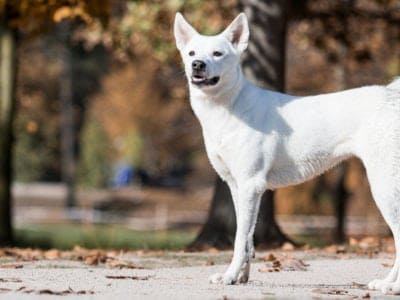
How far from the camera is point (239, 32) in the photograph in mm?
9523

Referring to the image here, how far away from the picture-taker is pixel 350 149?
9305 millimetres

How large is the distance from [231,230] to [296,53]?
63.4 ft

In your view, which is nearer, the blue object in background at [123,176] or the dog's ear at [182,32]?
the dog's ear at [182,32]

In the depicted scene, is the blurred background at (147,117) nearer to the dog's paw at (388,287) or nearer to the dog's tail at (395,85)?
the dog's tail at (395,85)

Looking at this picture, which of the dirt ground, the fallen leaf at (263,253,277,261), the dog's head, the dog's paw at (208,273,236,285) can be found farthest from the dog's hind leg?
the fallen leaf at (263,253,277,261)

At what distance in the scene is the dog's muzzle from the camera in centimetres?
902

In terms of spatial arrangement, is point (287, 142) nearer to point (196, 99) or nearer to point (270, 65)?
point (196, 99)

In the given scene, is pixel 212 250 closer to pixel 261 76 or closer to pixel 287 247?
pixel 287 247

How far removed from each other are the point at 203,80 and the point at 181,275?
7.24 feet

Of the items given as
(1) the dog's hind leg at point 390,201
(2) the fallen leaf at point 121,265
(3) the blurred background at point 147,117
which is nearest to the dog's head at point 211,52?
(1) the dog's hind leg at point 390,201

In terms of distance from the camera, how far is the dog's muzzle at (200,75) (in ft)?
29.6

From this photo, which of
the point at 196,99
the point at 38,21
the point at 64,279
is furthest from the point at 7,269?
the point at 38,21

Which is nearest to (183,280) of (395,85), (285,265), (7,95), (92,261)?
(285,265)

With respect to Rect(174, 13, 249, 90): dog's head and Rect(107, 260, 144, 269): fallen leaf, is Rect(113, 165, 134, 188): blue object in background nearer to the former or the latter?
Rect(107, 260, 144, 269): fallen leaf
